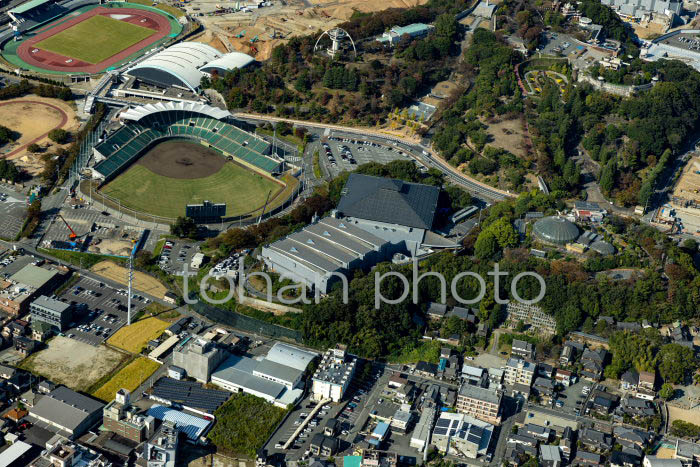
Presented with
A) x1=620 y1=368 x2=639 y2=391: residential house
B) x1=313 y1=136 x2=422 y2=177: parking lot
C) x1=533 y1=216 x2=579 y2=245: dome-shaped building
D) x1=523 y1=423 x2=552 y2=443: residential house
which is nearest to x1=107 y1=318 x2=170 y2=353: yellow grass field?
x1=313 y1=136 x2=422 y2=177: parking lot

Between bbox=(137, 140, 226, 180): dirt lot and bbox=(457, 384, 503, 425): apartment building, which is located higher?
bbox=(457, 384, 503, 425): apartment building

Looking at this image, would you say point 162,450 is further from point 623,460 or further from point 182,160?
point 182,160

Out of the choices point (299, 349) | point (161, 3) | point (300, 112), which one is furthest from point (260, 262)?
point (161, 3)

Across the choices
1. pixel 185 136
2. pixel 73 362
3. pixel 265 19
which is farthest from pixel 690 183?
pixel 265 19

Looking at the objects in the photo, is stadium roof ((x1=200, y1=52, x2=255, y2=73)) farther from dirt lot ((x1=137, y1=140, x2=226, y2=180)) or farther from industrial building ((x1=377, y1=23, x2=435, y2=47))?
industrial building ((x1=377, y1=23, x2=435, y2=47))

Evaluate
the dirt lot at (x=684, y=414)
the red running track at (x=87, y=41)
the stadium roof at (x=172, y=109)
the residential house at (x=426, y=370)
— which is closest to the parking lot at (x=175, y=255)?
the stadium roof at (x=172, y=109)
